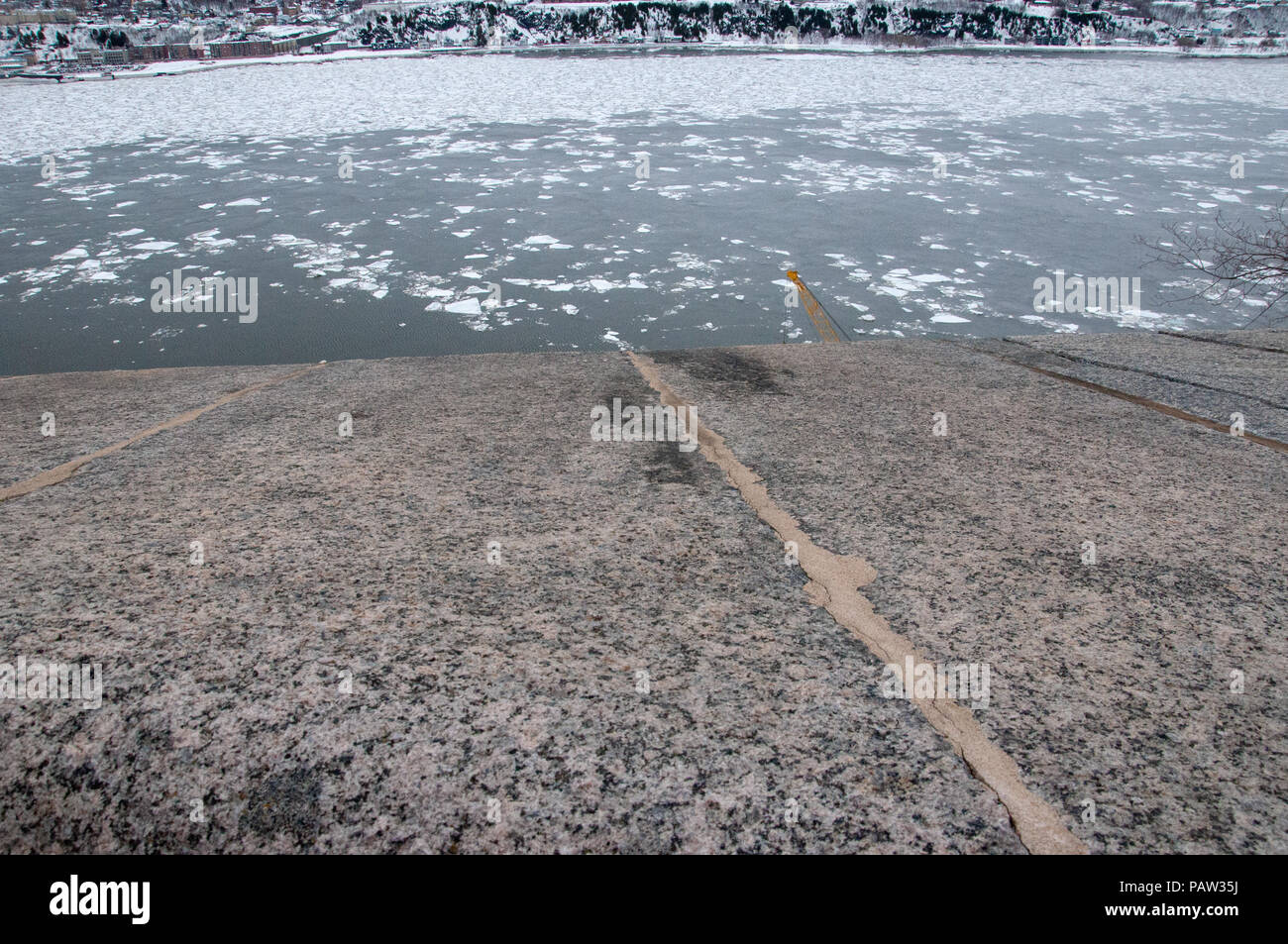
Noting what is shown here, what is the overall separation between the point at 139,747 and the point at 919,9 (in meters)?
60.4

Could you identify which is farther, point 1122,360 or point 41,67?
point 41,67

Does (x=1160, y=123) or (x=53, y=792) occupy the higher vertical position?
(x=1160, y=123)

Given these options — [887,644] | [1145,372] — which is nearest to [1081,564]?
[887,644]

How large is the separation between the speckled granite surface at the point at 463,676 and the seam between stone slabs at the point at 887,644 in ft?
0.12

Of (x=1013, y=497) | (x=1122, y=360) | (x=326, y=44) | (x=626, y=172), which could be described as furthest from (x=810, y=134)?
(x=326, y=44)

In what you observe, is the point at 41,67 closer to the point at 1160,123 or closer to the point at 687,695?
the point at 1160,123

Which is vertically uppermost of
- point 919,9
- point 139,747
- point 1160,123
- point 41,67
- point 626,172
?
point 919,9

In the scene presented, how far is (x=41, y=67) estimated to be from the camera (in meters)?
31.2

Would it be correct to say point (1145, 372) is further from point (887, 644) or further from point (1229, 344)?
point (887, 644)

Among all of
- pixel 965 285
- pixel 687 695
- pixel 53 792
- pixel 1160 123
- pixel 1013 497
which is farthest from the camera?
pixel 1160 123

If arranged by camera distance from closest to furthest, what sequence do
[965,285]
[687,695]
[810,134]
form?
[687,695]
[965,285]
[810,134]

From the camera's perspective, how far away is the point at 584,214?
38.5 ft

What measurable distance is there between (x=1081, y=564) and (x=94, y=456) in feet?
11.1

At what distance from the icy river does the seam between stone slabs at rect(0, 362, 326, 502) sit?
3.93m
